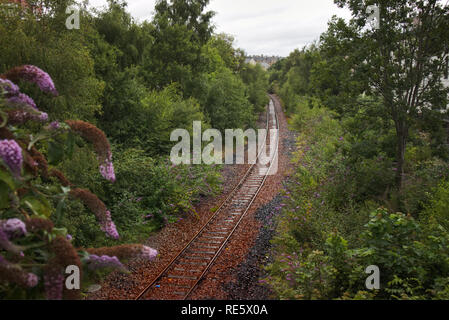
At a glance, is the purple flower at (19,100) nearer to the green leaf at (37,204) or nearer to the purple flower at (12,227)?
the green leaf at (37,204)

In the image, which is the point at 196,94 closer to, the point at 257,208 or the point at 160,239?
the point at 257,208

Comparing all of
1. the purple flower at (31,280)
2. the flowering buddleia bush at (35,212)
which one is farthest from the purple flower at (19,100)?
the purple flower at (31,280)

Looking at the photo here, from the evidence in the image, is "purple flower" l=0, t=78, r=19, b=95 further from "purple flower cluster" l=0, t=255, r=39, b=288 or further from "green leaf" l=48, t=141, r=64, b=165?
"purple flower cluster" l=0, t=255, r=39, b=288

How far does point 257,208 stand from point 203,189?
122 inches

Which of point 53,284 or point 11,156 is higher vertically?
point 11,156

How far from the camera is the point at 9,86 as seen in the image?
376 cm

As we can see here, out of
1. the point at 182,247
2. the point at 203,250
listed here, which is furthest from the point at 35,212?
the point at 182,247

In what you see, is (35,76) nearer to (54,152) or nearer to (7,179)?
(54,152)

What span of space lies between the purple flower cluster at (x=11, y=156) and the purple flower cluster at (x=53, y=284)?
3.67ft

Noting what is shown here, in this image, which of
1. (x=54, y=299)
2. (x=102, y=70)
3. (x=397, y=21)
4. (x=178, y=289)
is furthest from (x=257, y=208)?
(x=54, y=299)

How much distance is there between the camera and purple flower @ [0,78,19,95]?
3559 mm

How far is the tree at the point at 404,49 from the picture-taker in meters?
10.6

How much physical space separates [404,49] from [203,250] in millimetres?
9523

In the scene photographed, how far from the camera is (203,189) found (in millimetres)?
15414
